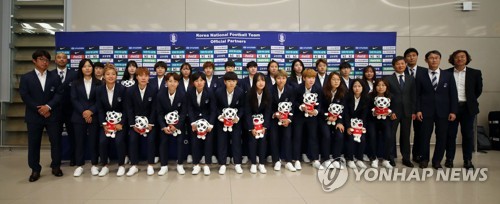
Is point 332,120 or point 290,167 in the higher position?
point 332,120

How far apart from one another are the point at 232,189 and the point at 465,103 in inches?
135

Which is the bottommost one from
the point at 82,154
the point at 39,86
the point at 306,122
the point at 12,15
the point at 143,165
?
the point at 143,165

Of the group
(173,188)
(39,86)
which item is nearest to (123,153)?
(173,188)

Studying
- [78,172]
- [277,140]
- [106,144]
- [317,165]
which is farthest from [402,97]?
[78,172]

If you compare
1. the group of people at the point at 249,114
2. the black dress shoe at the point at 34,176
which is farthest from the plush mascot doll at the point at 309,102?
the black dress shoe at the point at 34,176

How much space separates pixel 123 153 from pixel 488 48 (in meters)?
7.35

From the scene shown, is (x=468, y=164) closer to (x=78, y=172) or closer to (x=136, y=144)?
(x=136, y=144)

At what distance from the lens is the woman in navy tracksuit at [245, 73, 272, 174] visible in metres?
3.65

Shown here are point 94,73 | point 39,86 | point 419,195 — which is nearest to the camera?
point 419,195

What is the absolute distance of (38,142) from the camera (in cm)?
351

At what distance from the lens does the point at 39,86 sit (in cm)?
352

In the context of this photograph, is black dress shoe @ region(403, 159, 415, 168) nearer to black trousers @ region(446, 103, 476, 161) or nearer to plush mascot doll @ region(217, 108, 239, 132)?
black trousers @ region(446, 103, 476, 161)

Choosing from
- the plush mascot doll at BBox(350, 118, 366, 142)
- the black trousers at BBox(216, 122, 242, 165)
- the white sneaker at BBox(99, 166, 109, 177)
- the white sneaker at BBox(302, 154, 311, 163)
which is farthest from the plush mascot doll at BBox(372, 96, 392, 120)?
the white sneaker at BBox(99, 166, 109, 177)

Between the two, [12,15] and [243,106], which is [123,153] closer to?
[243,106]
